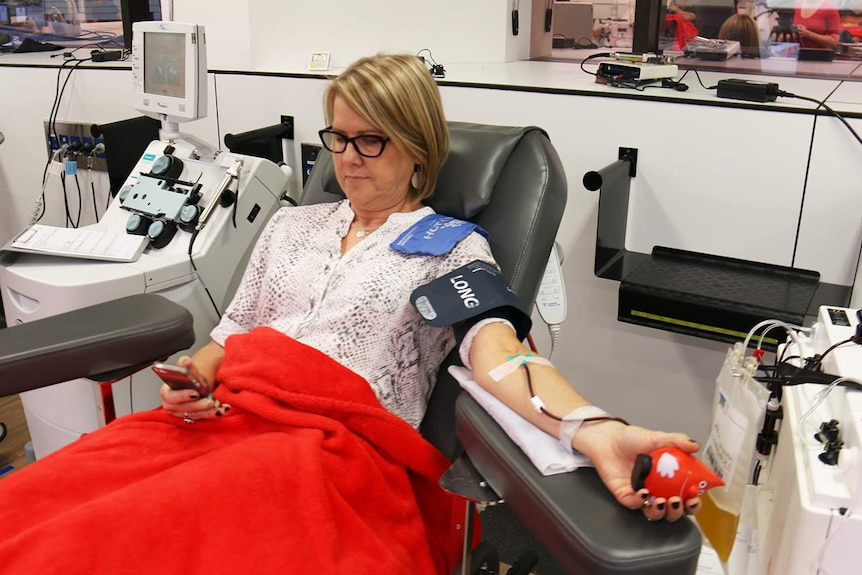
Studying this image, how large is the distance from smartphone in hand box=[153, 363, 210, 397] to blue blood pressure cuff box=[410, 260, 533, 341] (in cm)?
39

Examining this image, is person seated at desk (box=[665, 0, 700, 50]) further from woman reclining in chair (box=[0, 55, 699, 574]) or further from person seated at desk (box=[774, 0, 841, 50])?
woman reclining in chair (box=[0, 55, 699, 574])

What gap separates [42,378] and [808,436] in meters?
1.13

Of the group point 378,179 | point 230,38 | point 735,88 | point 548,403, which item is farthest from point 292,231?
point 230,38

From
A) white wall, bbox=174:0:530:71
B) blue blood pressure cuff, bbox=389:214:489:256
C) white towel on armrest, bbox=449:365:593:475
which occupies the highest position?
white wall, bbox=174:0:530:71

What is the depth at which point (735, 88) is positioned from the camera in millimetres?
1864

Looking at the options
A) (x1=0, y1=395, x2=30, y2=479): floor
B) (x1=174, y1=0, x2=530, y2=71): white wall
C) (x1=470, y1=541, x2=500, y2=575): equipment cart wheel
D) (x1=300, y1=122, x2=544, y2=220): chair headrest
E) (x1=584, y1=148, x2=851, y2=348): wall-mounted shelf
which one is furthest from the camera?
(x1=174, y1=0, x2=530, y2=71): white wall

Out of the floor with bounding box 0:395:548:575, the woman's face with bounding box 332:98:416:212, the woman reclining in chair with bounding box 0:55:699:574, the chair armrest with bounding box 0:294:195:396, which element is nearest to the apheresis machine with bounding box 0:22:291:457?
the floor with bounding box 0:395:548:575

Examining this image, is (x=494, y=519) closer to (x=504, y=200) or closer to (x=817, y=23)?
(x=504, y=200)

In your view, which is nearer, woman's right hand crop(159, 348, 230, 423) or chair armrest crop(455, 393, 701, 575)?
chair armrest crop(455, 393, 701, 575)

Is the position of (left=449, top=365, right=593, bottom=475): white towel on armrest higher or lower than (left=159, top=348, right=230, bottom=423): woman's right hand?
higher

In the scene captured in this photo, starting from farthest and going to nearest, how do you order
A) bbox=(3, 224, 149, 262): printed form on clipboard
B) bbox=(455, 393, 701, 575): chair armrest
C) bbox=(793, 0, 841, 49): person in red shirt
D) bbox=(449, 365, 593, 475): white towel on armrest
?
bbox=(793, 0, 841, 49): person in red shirt < bbox=(3, 224, 149, 262): printed form on clipboard < bbox=(449, 365, 593, 475): white towel on armrest < bbox=(455, 393, 701, 575): chair armrest

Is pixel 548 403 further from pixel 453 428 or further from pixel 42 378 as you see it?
pixel 42 378

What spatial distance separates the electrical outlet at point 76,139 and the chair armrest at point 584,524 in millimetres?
2566

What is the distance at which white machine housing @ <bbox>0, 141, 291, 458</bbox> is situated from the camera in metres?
1.80
